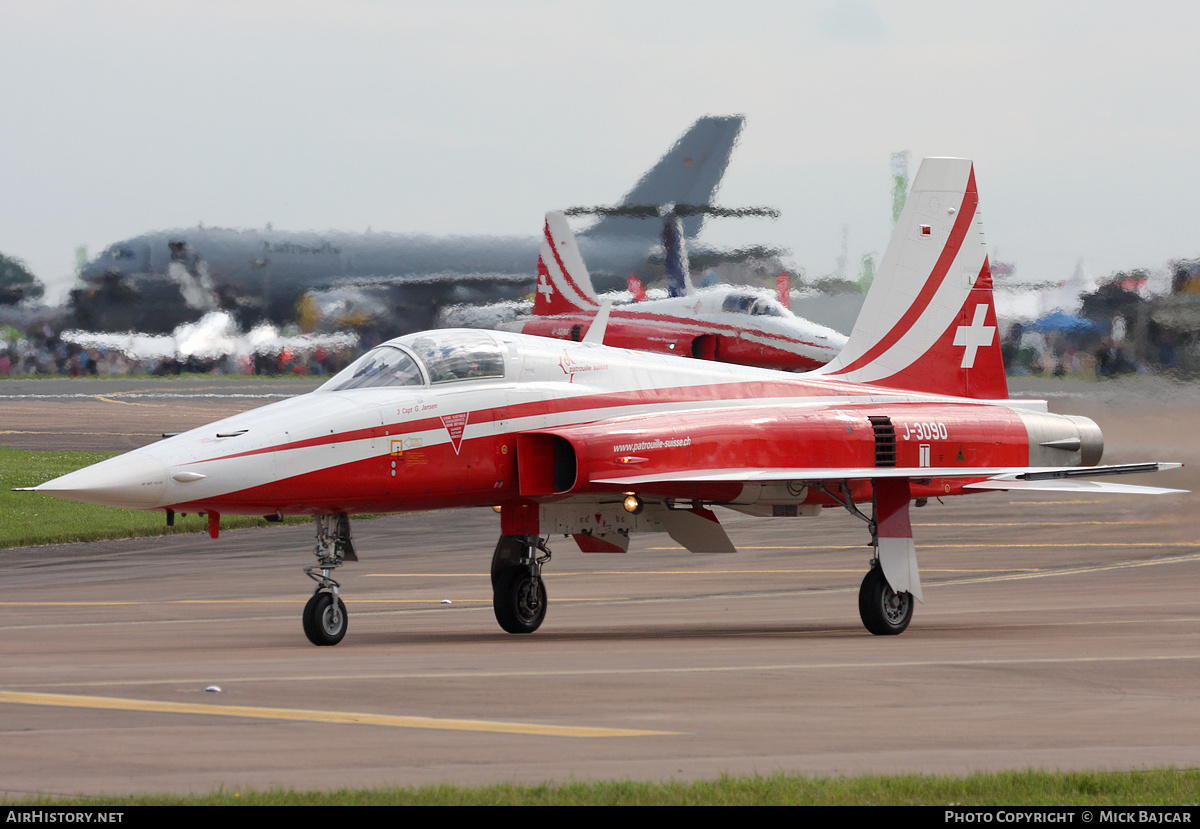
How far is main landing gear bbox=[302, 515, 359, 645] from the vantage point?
13844 mm

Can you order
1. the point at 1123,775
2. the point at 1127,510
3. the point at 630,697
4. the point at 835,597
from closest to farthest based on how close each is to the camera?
the point at 1123,775 < the point at 630,697 < the point at 835,597 < the point at 1127,510

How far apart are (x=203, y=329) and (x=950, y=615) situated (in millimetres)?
39214

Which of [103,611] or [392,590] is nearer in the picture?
[103,611]

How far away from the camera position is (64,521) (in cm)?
2797

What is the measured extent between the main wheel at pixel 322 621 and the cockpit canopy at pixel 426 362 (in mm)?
1882

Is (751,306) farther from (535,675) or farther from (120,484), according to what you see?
(535,675)

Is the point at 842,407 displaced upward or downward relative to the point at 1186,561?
upward

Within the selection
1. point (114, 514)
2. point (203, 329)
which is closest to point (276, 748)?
point (114, 514)

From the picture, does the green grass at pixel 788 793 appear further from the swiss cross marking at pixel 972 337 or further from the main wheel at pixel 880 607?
the swiss cross marking at pixel 972 337

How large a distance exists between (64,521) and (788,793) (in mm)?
22939

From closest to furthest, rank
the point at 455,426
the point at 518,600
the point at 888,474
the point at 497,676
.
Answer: the point at 497,676 < the point at 455,426 < the point at 888,474 < the point at 518,600

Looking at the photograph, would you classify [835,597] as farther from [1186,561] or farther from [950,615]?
[1186,561]

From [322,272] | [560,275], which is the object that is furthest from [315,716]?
[322,272]

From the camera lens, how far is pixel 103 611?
57.6 feet
